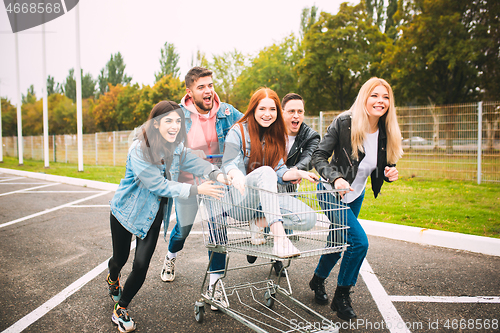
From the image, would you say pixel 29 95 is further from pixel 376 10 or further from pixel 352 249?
pixel 352 249

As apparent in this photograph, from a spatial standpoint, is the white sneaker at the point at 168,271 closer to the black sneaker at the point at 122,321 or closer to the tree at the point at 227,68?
the black sneaker at the point at 122,321

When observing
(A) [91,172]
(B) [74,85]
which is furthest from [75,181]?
(B) [74,85]

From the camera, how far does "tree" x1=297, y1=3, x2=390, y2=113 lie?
2480 centimetres

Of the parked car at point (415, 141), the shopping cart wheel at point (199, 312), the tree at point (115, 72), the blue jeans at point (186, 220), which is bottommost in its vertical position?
the shopping cart wheel at point (199, 312)

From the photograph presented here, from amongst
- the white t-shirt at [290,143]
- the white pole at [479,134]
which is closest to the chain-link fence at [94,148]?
the white t-shirt at [290,143]

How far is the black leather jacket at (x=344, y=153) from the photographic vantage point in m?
2.95

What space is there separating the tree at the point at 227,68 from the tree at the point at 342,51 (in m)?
10.5

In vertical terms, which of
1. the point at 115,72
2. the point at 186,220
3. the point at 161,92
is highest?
the point at 115,72

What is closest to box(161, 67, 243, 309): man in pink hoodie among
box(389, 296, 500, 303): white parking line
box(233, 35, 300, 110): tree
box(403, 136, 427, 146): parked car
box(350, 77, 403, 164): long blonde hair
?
box(350, 77, 403, 164): long blonde hair

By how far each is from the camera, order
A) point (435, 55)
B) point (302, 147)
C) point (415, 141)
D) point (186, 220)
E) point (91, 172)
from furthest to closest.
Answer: point (435, 55)
point (91, 172)
point (415, 141)
point (302, 147)
point (186, 220)

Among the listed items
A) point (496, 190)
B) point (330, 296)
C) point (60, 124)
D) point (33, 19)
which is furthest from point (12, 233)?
point (60, 124)

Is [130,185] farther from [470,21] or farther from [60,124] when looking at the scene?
[60,124]

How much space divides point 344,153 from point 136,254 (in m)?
1.97

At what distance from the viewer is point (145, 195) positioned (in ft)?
8.75
